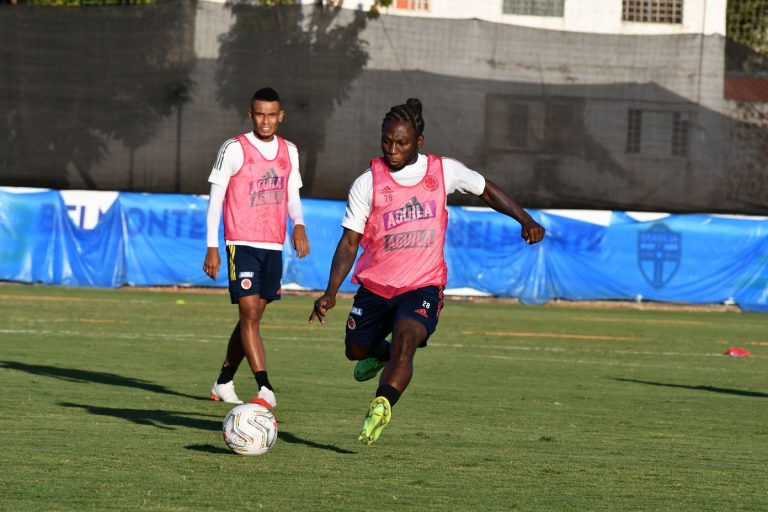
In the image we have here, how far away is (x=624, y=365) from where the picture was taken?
47.9 feet

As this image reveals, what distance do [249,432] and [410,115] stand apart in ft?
6.57

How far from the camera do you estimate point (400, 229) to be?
7840mm

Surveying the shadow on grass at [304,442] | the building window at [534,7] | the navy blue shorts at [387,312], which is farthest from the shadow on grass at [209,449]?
the building window at [534,7]

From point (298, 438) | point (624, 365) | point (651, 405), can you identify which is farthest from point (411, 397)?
point (624, 365)

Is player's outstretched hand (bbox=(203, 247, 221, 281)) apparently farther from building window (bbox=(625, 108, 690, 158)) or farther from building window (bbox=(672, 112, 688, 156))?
building window (bbox=(672, 112, 688, 156))

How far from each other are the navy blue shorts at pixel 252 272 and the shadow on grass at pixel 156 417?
3.41 feet

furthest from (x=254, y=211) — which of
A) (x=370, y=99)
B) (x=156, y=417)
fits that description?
(x=370, y=99)

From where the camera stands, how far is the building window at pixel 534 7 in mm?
26688

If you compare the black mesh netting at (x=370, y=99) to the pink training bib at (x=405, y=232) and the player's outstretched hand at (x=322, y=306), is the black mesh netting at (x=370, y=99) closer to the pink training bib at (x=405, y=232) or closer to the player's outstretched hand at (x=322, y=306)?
the pink training bib at (x=405, y=232)

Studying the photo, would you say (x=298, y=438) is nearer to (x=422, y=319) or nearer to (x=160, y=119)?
(x=422, y=319)

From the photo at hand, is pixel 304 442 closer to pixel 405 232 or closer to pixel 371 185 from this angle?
pixel 405 232

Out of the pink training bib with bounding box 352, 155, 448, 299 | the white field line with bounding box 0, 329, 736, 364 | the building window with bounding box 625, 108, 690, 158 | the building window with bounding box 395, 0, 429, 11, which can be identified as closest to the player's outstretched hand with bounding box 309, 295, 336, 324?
the pink training bib with bounding box 352, 155, 448, 299

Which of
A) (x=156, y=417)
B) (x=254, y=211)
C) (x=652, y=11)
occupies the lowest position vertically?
(x=156, y=417)

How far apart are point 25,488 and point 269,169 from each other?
13.9 feet
